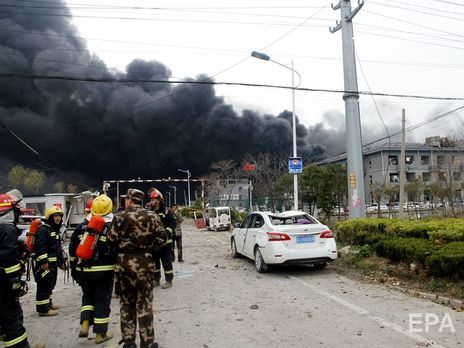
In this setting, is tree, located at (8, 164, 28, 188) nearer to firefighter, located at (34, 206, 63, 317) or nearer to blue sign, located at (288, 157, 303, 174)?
blue sign, located at (288, 157, 303, 174)

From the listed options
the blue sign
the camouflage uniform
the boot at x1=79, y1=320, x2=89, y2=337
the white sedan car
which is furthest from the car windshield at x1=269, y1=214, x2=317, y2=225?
the blue sign

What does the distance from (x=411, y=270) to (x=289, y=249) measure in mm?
2160

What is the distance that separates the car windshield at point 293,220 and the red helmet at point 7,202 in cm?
553

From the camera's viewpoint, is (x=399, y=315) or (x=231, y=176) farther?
(x=231, y=176)

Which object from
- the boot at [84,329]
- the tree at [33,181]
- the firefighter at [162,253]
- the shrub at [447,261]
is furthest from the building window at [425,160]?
the boot at [84,329]

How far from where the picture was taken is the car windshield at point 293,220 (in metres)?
8.52

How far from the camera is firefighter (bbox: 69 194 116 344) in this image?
167 inches

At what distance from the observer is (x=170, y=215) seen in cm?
786

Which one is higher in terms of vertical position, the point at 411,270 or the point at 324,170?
the point at 324,170

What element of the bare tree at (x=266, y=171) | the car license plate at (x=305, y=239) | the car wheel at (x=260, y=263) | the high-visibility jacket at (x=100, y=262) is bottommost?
the car wheel at (x=260, y=263)

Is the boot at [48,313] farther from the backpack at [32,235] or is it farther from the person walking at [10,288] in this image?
the person walking at [10,288]

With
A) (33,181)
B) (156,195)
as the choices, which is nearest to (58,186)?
(33,181)

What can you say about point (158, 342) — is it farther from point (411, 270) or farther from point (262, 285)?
point (411, 270)

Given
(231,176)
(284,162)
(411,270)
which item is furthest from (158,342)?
(231,176)
